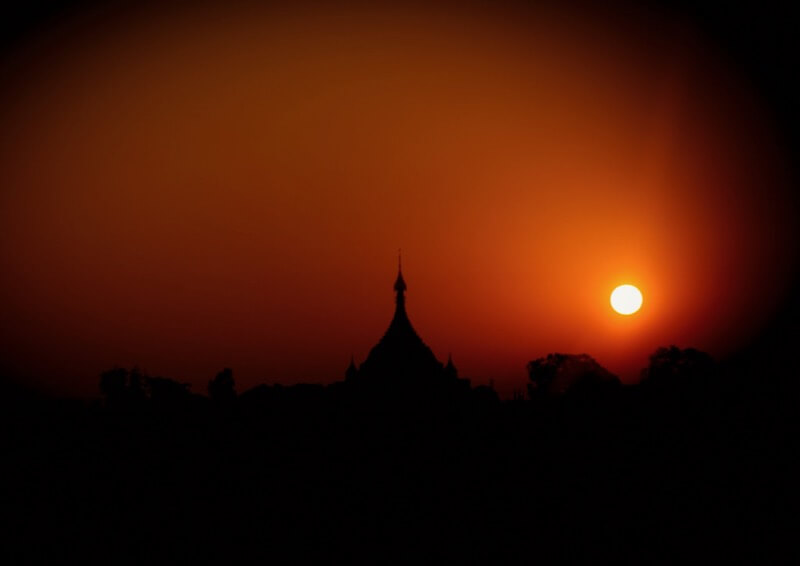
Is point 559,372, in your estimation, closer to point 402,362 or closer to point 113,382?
point 402,362

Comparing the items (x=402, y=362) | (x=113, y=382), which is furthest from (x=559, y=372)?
(x=113, y=382)

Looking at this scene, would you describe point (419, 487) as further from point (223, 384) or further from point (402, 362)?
point (223, 384)

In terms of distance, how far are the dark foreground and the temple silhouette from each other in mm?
31372

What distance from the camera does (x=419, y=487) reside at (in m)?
42.9

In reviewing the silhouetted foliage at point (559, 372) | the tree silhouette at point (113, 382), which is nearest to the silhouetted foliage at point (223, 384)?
the tree silhouette at point (113, 382)

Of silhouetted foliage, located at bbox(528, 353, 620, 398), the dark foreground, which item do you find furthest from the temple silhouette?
the dark foreground

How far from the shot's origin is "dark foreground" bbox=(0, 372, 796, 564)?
3672cm

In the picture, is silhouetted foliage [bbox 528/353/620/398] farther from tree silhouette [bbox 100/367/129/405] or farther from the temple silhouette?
tree silhouette [bbox 100/367/129/405]

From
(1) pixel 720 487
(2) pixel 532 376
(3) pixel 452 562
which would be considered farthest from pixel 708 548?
(2) pixel 532 376

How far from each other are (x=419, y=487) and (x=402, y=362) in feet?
155

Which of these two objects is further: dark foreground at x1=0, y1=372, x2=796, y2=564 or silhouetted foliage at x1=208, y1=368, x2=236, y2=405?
silhouetted foliage at x1=208, y1=368, x2=236, y2=405

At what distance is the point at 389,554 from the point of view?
118ft

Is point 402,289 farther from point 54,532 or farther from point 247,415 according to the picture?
point 54,532

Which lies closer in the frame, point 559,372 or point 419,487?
point 419,487
